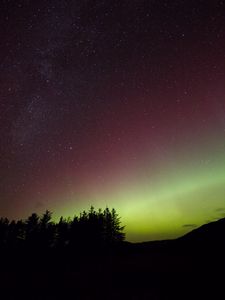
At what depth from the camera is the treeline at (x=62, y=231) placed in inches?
1986

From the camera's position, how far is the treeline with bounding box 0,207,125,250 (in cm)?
5044

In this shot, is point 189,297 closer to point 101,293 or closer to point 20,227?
point 101,293

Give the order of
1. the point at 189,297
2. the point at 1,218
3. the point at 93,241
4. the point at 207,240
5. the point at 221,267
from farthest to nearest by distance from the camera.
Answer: the point at 1,218 < the point at 93,241 < the point at 207,240 < the point at 221,267 < the point at 189,297

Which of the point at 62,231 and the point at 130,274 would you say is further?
the point at 62,231

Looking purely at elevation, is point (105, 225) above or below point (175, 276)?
Answer: above

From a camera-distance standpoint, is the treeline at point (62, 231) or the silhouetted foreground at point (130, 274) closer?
the silhouetted foreground at point (130, 274)

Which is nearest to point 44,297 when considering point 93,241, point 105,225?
point 93,241

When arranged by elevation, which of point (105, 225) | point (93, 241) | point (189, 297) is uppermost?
point (105, 225)

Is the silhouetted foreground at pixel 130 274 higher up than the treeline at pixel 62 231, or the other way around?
the treeline at pixel 62 231

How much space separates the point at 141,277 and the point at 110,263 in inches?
176

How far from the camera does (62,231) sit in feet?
178

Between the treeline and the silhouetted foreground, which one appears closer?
the silhouetted foreground

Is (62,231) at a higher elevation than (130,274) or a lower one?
higher

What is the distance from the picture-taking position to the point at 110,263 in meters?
18.0
